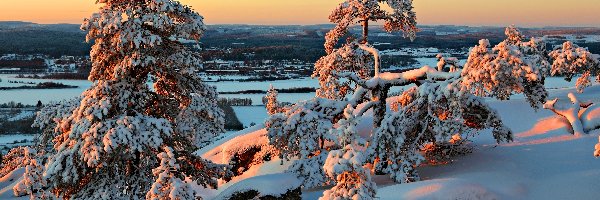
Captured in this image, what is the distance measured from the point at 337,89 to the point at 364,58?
1990 mm

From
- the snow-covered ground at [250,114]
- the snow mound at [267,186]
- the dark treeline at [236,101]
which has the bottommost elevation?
the snow-covered ground at [250,114]

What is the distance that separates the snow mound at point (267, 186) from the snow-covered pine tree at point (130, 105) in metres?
0.80

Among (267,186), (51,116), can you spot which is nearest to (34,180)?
(51,116)

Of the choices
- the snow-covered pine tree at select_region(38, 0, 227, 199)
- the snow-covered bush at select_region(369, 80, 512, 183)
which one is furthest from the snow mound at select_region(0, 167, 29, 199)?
the snow-covered bush at select_region(369, 80, 512, 183)

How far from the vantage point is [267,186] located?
1387 centimetres

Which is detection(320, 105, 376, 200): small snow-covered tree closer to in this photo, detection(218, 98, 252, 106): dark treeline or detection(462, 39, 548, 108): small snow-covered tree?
detection(462, 39, 548, 108): small snow-covered tree

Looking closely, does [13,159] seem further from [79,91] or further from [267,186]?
[79,91]

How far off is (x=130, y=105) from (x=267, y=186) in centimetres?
419

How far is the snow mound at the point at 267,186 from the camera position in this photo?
45.1ft

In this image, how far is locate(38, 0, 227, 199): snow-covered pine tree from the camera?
1229 cm

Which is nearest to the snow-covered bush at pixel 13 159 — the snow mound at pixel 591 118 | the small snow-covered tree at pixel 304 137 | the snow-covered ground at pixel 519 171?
the snow-covered ground at pixel 519 171

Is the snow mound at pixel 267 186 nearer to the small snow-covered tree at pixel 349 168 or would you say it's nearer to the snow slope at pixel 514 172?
the snow slope at pixel 514 172

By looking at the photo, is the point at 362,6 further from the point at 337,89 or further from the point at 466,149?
the point at 466,149

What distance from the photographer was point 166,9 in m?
12.4
